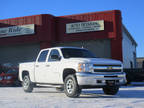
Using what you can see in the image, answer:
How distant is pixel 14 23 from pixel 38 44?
342 cm

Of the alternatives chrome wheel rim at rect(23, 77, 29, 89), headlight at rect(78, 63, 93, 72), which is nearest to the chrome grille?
headlight at rect(78, 63, 93, 72)

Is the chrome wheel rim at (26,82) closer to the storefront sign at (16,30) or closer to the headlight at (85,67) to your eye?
the headlight at (85,67)

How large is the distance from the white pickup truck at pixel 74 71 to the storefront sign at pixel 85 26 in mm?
12104

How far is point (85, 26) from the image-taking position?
75.4 ft

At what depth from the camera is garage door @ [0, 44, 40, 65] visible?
999 inches

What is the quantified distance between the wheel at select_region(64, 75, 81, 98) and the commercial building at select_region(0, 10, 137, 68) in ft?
44.0

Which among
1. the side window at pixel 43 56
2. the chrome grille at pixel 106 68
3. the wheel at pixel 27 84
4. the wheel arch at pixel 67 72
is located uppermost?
the side window at pixel 43 56

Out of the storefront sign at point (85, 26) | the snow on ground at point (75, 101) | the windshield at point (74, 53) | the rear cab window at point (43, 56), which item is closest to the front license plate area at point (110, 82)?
the snow on ground at point (75, 101)

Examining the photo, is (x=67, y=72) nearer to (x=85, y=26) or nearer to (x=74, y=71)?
(x=74, y=71)

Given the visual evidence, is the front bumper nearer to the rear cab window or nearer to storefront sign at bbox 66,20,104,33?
the rear cab window

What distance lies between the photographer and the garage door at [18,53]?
25.4m

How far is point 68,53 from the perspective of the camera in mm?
10133

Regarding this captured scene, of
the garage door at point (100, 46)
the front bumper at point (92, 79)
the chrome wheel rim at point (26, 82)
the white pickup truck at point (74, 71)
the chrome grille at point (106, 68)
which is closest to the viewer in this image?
the front bumper at point (92, 79)

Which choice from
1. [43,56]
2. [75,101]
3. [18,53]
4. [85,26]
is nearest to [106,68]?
[75,101]
